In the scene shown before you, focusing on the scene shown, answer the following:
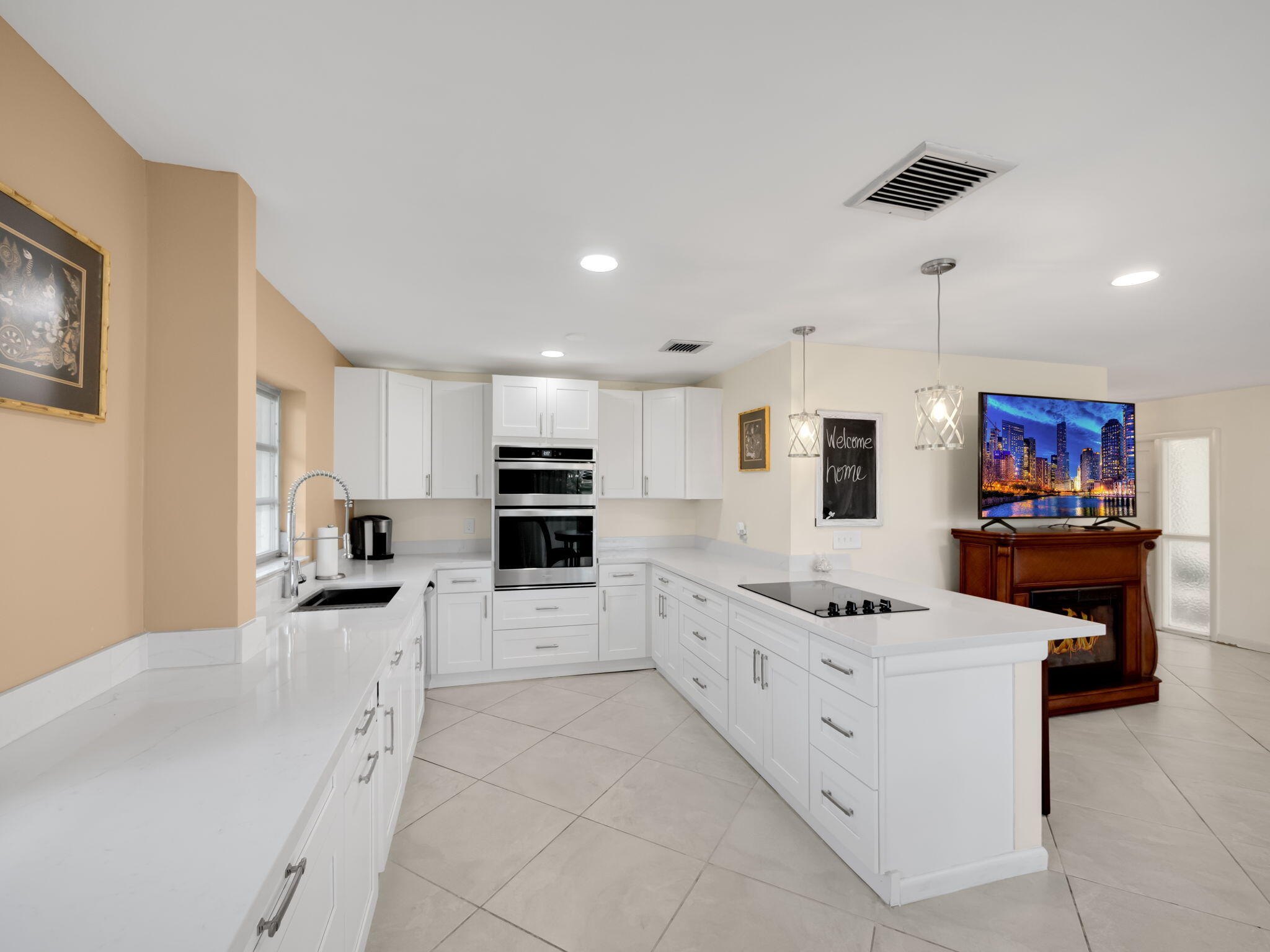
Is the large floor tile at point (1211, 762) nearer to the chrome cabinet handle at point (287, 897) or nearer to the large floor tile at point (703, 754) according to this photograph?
the large floor tile at point (703, 754)

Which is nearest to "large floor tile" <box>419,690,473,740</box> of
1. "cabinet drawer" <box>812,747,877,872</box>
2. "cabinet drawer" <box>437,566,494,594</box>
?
"cabinet drawer" <box>437,566,494,594</box>

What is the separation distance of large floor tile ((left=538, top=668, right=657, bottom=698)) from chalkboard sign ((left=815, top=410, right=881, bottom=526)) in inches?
67.6

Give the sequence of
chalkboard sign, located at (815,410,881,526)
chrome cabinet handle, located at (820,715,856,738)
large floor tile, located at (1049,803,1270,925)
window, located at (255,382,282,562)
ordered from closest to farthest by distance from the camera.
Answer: large floor tile, located at (1049,803,1270,925) < chrome cabinet handle, located at (820,715,856,738) < window, located at (255,382,282,562) < chalkboard sign, located at (815,410,881,526)

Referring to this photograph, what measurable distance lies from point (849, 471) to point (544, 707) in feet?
7.84

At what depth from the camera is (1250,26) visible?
1.13 meters

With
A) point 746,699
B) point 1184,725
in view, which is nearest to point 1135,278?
point 746,699

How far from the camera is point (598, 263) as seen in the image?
2326 mm

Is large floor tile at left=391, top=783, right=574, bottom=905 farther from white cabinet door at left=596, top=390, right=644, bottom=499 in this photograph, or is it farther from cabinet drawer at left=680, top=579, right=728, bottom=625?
white cabinet door at left=596, top=390, right=644, bottom=499

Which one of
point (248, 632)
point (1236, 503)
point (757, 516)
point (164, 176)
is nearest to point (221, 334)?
point (164, 176)

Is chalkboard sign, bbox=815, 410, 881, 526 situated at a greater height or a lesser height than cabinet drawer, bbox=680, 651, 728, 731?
greater

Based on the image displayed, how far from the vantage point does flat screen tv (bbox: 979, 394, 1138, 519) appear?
145 inches

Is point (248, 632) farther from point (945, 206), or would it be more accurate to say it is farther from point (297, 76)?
point (945, 206)

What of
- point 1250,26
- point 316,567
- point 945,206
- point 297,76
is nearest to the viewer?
point 1250,26

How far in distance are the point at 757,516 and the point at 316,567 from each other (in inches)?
106
